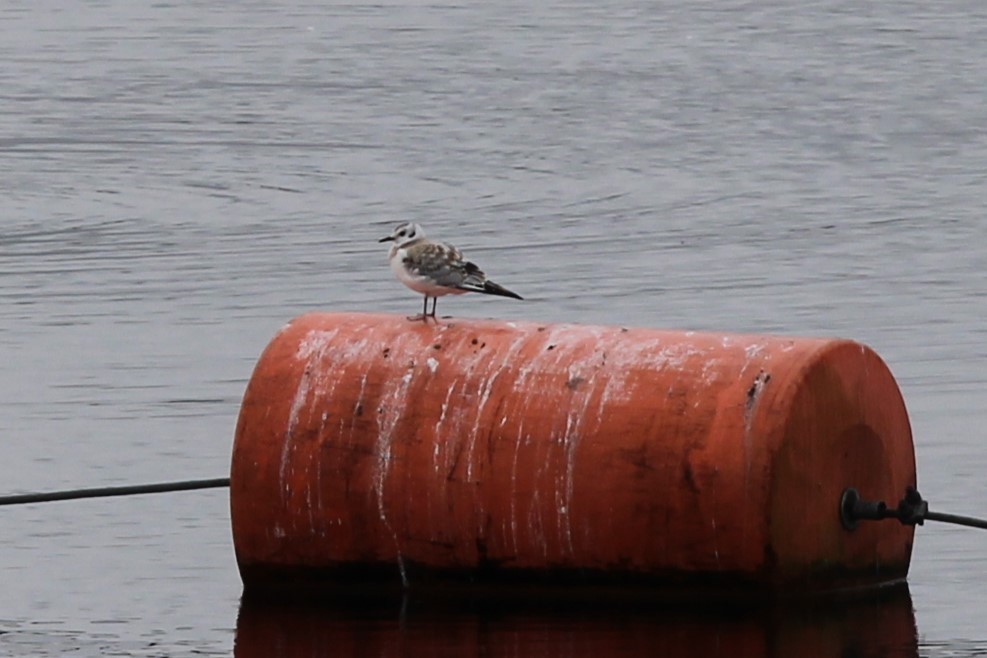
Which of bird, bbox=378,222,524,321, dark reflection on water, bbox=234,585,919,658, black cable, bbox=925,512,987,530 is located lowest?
dark reflection on water, bbox=234,585,919,658

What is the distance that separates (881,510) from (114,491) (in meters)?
3.18

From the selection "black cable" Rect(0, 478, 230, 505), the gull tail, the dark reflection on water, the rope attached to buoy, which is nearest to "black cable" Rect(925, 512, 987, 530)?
the rope attached to buoy

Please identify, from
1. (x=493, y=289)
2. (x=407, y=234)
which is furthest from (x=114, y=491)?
(x=493, y=289)

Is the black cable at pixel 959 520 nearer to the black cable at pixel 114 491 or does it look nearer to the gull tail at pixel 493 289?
the gull tail at pixel 493 289

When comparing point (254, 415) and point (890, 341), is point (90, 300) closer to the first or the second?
point (890, 341)

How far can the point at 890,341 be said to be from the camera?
16500 mm

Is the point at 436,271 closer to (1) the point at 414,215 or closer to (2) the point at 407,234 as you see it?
(2) the point at 407,234

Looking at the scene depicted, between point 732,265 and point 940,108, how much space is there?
1156 cm

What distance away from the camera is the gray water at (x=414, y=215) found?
40.9ft

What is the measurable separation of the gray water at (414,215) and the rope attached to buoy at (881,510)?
0.98 feet

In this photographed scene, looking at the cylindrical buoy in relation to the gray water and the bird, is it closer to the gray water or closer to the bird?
the bird

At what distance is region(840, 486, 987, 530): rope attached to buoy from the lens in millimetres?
10664

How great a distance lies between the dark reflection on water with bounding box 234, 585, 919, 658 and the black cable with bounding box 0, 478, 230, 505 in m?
1.35

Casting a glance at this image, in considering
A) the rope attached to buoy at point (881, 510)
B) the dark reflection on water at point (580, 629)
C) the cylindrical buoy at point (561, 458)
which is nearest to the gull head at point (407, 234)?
the cylindrical buoy at point (561, 458)
